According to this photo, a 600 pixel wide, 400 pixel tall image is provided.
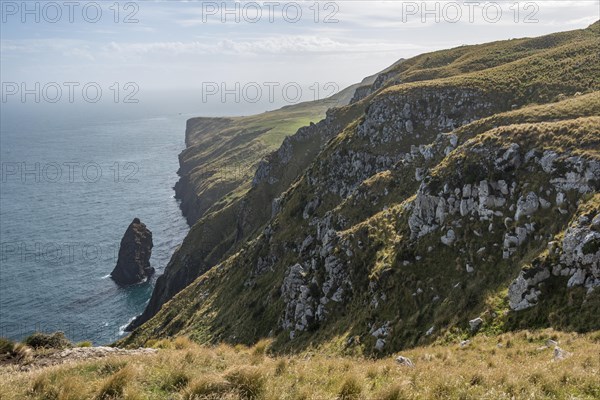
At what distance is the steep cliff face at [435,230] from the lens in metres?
26.1

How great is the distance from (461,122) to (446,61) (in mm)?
51807

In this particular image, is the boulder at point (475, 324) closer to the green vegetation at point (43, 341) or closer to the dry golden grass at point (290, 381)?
the dry golden grass at point (290, 381)

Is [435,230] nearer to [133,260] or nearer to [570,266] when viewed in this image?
[570,266]

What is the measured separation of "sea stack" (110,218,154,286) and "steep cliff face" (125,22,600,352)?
39508mm

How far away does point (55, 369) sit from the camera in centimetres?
1466

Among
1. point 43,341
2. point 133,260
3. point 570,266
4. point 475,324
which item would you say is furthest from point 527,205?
point 133,260

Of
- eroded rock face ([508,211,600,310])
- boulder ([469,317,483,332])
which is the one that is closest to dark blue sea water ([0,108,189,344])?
boulder ([469,317,483,332])

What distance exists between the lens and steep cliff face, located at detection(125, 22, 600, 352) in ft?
85.7

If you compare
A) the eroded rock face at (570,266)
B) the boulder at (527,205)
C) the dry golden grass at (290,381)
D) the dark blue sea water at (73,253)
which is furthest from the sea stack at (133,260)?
the eroded rock face at (570,266)

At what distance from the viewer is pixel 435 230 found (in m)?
34.6

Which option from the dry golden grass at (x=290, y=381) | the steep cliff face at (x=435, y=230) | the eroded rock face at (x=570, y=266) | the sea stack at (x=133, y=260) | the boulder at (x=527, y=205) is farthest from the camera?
the sea stack at (x=133, y=260)

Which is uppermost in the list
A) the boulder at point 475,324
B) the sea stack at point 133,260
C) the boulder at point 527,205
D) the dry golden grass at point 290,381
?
the boulder at point 527,205

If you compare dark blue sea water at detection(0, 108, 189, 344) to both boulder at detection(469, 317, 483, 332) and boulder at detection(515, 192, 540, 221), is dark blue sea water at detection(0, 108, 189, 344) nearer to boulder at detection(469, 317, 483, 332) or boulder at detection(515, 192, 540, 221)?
boulder at detection(469, 317, 483, 332)

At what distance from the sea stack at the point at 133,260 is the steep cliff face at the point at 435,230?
130ft
